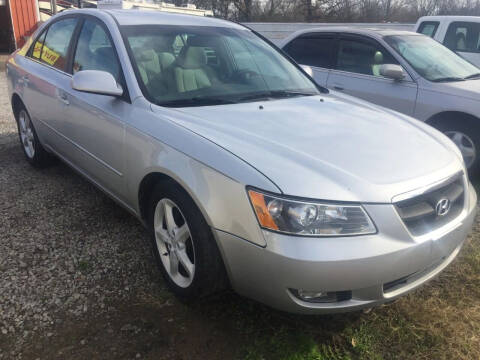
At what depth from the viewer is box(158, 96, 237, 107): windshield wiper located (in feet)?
8.87

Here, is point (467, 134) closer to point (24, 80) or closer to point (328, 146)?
point (328, 146)

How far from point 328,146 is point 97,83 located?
58.9 inches

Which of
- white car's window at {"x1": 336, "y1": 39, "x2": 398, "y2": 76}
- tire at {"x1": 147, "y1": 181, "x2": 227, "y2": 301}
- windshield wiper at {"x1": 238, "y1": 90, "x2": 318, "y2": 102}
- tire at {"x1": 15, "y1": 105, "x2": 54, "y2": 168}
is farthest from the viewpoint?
white car's window at {"x1": 336, "y1": 39, "x2": 398, "y2": 76}

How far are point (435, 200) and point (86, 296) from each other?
2.04 m

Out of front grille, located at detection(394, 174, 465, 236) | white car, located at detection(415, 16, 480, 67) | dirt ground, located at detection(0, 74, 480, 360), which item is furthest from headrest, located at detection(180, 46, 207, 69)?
white car, located at detection(415, 16, 480, 67)

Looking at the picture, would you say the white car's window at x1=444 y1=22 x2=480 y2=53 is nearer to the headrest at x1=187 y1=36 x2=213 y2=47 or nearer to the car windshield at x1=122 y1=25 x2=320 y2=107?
the car windshield at x1=122 y1=25 x2=320 y2=107

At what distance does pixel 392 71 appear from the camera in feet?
15.7

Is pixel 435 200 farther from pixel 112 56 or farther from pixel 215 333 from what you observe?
pixel 112 56

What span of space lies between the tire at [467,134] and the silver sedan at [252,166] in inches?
74.7

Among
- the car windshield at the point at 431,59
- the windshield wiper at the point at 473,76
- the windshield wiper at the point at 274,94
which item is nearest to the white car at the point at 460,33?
the car windshield at the point at 431,59

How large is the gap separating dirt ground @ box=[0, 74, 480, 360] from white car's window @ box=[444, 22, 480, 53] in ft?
18.9

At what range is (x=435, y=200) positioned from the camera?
2170 mm

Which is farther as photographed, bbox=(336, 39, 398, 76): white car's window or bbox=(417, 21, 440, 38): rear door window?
bbox=(417, 21, 440, 38): rear door window

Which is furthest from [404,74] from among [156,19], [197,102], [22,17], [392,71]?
[22,17]
